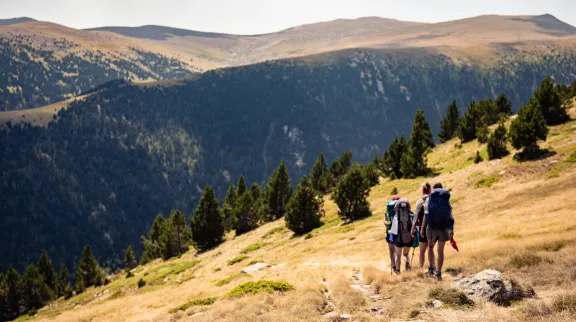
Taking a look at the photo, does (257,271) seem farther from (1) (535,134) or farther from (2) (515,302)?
(1) (535,134)

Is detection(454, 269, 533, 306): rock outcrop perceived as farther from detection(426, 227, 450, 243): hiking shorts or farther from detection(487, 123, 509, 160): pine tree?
detection(487, 123, 509, 160): pine tree

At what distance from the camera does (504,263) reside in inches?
613

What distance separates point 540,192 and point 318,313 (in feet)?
82.1

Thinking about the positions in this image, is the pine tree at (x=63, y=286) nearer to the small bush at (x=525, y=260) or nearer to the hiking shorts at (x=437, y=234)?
the hiking shorts at (x=437, y=234)

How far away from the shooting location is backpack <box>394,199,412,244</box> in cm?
1744

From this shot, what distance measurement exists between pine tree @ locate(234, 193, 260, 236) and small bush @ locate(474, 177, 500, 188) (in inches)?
1742

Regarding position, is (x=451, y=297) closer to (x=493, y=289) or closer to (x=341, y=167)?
(x=493, y=289)

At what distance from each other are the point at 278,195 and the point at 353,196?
3375cm

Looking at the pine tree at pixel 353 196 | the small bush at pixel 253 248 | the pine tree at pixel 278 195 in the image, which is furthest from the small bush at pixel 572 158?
A: the pine tree at pixel 278 195

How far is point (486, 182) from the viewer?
1531 inches

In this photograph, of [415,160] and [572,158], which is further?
[415,160]

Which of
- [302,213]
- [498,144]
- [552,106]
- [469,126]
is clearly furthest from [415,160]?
[469,126]

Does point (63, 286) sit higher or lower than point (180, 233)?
lower

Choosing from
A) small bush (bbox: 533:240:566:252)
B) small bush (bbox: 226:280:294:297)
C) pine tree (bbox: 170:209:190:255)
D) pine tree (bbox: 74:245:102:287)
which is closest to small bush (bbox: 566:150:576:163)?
small bush (bbox: 533:240:566:252)
